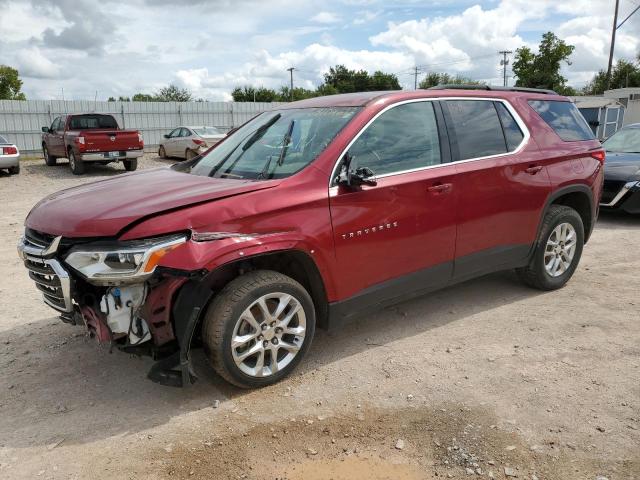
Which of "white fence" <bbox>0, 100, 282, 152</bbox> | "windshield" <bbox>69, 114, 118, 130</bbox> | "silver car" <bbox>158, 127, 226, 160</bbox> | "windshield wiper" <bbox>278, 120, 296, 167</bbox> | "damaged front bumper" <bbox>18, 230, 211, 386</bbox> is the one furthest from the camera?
"white fence" <bbox>0, 100, 282, 152</bbox>

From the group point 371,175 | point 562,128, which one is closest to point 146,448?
point 371,175

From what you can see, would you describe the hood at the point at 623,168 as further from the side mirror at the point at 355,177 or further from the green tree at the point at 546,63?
the green tree at the point at 546,63

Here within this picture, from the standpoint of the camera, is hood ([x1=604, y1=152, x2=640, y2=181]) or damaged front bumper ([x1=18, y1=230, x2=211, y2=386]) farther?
hood ([x1=604, y1=152, x2=640, y2=181])

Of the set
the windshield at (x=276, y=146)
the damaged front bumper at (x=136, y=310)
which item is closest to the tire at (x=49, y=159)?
the windshield at (x=276, y=146)

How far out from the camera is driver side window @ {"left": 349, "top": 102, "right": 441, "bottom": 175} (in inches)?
149

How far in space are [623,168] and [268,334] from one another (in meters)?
7.50

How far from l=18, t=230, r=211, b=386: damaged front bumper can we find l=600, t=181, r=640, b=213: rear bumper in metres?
7.61

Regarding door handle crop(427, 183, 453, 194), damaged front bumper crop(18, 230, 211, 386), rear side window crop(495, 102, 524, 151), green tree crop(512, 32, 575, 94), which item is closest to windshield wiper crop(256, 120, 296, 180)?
damaged front bumper crop(18, 230, 211, 386)

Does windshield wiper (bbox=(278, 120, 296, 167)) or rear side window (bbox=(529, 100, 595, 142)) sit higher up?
rear side window (bbox=(529, 100, 595, 142))

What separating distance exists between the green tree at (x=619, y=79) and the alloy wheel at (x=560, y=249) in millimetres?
60476

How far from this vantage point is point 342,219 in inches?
140

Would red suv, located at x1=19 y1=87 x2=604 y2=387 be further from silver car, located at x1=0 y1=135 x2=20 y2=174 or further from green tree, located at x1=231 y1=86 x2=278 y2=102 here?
green tree, located at x1=231 y1=86 x2=278 y2=102

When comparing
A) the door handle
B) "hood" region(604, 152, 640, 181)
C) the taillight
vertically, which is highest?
the taillight

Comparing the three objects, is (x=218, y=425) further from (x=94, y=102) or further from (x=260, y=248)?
(x=94, y=102)
